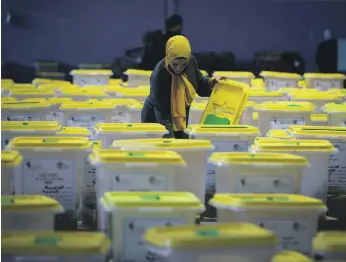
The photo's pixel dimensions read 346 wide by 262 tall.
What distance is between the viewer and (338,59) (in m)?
7.13

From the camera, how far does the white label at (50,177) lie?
304 centimetres

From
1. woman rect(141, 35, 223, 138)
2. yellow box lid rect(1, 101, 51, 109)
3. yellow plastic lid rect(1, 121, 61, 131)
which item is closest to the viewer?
yellow plastic lid rect(1, 121, 61, 131)

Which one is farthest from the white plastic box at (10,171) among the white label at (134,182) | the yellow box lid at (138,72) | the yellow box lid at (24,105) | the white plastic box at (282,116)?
the yellow box lid at (138,72)

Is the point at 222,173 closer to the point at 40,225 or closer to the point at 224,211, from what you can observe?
the point at 224,211

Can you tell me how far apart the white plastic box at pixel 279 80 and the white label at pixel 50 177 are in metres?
3.86

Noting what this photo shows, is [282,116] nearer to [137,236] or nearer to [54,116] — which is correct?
[54,116]

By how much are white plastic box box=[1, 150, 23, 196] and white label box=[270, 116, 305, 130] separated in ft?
6.09

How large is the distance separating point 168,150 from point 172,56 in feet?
3.75

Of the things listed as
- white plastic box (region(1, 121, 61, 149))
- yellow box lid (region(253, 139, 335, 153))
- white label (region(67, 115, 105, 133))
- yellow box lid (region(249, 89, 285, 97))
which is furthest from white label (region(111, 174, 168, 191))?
yellow box lid (region(249, 89, 285, 97))

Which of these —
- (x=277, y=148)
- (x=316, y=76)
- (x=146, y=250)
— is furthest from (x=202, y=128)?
(x=316, y=76)

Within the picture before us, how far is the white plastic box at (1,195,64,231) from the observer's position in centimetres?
250

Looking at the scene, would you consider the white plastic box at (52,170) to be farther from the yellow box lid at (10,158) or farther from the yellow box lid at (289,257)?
the yellow box lid at (289,257)

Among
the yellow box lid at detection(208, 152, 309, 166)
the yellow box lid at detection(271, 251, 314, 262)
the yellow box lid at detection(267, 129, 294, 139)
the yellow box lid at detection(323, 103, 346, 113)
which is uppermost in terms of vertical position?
the yellow box lid at detection(323, 103, 346, 113)

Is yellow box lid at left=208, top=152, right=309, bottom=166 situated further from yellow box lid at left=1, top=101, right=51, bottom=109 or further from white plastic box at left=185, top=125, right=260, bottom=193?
yellow box lid at left=1, top=101, right=51, bottom=109
